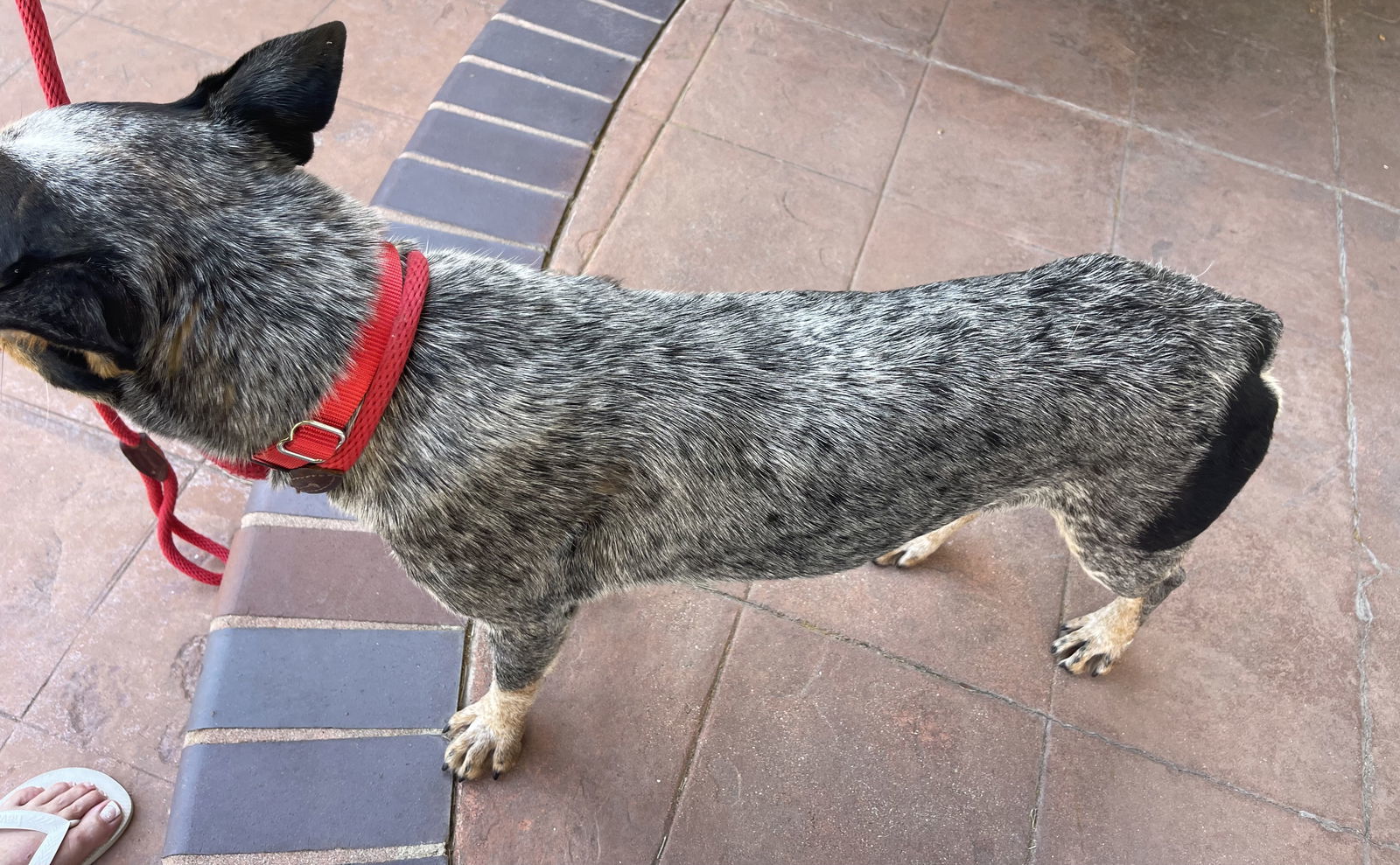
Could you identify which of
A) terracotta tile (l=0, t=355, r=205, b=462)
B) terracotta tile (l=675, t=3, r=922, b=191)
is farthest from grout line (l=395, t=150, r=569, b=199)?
terracotta tile (l=0, t=355, r=205, b=462)

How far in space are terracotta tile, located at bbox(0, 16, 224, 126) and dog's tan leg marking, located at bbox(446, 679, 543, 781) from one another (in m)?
2.96

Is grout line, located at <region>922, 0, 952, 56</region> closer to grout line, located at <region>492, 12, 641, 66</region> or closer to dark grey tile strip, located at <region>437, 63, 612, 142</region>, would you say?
grout line, located at <region>492, 12, 641, 66</region>

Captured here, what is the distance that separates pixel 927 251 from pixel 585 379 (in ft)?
7.51

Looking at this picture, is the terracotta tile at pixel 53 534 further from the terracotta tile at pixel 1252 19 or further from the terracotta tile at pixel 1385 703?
the terracotta tile at pixel 1252 19

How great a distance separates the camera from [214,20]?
156 inches

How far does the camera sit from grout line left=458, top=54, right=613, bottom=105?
151 inches

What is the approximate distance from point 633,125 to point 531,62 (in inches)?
23.5

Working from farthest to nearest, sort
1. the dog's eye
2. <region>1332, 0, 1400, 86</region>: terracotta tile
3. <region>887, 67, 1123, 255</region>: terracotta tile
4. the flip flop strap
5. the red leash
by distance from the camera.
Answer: <region>1332, 0, 1400, 86</region>: terracotta tile < <region>887, 67, 1123, 255</region>: terracotta tile < the flip flop strap < the red leash < the dog's eye

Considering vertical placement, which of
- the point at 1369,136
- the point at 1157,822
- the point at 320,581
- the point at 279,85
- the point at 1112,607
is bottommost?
the point at 1157,822

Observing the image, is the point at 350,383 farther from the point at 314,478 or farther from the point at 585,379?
the point at 585,379

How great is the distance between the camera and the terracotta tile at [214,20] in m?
3.86

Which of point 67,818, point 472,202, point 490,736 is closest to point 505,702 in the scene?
point 490,736

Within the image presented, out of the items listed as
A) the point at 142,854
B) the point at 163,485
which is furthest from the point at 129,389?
the point at 142,854

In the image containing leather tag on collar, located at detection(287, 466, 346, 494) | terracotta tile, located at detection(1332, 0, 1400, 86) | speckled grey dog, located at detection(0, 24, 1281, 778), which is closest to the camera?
speckled grey dog, located at detection(0, 24, 1281, 778)
